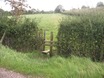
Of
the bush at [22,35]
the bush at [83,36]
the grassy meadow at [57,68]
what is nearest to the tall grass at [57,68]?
the grassy meadow at [57,68]

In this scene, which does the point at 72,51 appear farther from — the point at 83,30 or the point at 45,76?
the point at 45,76

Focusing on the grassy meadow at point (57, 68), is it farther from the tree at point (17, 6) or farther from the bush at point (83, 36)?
Result: the tree at point (17, 6)

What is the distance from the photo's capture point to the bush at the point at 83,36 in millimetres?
14883

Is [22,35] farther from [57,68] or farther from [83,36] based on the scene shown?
[57,68]

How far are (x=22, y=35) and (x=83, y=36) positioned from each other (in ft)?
16.6

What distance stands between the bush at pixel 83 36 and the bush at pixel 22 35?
105 inches

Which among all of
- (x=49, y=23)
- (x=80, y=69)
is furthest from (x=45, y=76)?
(x=49, y=23)

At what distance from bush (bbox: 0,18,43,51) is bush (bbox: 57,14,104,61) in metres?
2.66

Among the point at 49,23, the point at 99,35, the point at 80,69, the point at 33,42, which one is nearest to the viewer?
the point at 80,69

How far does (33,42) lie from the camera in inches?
713

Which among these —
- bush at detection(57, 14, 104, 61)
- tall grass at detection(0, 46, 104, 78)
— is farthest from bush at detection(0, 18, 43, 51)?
tall grass at detection(0, 46, 104, 78)

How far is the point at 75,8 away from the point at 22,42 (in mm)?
5168

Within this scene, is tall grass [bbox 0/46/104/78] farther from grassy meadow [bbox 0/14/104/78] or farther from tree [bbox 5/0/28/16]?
tree [bbox 5/0/28/16]

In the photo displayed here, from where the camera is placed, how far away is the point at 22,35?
18.3 meters
